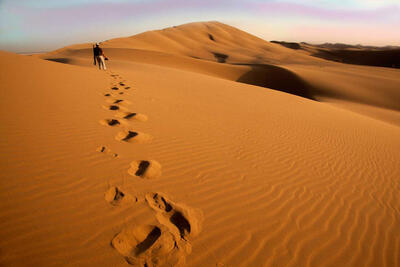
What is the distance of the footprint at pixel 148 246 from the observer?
1.63 m

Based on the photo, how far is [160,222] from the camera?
6.38ft

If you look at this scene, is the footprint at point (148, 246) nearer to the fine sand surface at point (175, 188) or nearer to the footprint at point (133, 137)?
the fine sand surface at point (175, 188)

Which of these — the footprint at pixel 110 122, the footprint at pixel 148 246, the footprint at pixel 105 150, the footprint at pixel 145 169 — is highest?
the footprint at pixel 110 122

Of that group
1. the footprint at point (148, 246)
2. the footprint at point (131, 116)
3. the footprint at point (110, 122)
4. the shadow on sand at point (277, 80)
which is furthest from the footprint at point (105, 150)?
the shadow on sand at point (277, 80)

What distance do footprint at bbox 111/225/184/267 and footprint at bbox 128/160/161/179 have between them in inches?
31.2

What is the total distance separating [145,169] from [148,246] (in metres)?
1.09

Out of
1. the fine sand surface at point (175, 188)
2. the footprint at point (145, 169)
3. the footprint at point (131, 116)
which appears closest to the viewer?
the fine sand surface at point (175, 188)

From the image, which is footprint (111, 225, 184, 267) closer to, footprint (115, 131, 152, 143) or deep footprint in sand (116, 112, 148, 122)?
footprint (115, 131, 152, 143)

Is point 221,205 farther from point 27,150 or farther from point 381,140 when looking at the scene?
point 381,140

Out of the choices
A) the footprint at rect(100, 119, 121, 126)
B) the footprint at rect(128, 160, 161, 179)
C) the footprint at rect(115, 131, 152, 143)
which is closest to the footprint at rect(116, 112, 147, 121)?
the footprint at rect(100, 119, 121, 126)

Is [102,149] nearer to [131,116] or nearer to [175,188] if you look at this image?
[175,188]

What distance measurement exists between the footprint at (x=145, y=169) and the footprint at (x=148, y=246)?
79 cm

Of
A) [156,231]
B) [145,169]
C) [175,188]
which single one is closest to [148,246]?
[156,231]

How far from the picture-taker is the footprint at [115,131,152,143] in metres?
3.32
